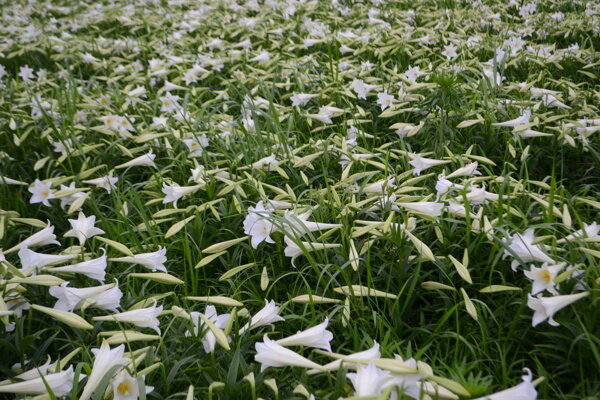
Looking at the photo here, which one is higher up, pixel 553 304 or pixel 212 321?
pixel 553 304

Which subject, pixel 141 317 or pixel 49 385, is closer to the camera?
pixel 49 385

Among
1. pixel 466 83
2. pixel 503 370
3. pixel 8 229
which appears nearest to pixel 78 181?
pixel 8 229

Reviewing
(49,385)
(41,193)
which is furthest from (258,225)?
(41,193)

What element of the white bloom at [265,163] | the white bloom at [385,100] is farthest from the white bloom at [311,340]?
the white bloom at [385,100]

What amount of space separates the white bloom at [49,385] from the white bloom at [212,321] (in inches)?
14.1

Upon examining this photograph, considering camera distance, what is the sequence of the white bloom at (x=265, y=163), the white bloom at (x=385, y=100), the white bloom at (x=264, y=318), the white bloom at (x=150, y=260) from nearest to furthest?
the white bloom at (x=264, y=318) < the white bloom at (x=150, y=260) < the white bloom at (x=265, y=163) < the white bloom at (x=385, y=100)

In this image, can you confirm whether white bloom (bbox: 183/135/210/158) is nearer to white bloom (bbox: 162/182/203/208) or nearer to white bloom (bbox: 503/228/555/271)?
white bloom (bbox: 162/182/203/208)

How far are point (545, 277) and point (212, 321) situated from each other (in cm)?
98

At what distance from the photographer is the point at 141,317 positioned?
1548 millimetres

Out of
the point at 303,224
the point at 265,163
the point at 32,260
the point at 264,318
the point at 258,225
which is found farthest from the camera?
the point at 265,163

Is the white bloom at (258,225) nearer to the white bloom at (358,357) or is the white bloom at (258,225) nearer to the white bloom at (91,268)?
the white bloom at (91,268)

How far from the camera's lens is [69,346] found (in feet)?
5.44

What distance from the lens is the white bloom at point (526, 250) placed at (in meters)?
1.56

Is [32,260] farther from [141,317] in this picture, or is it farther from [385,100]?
[385,100]
